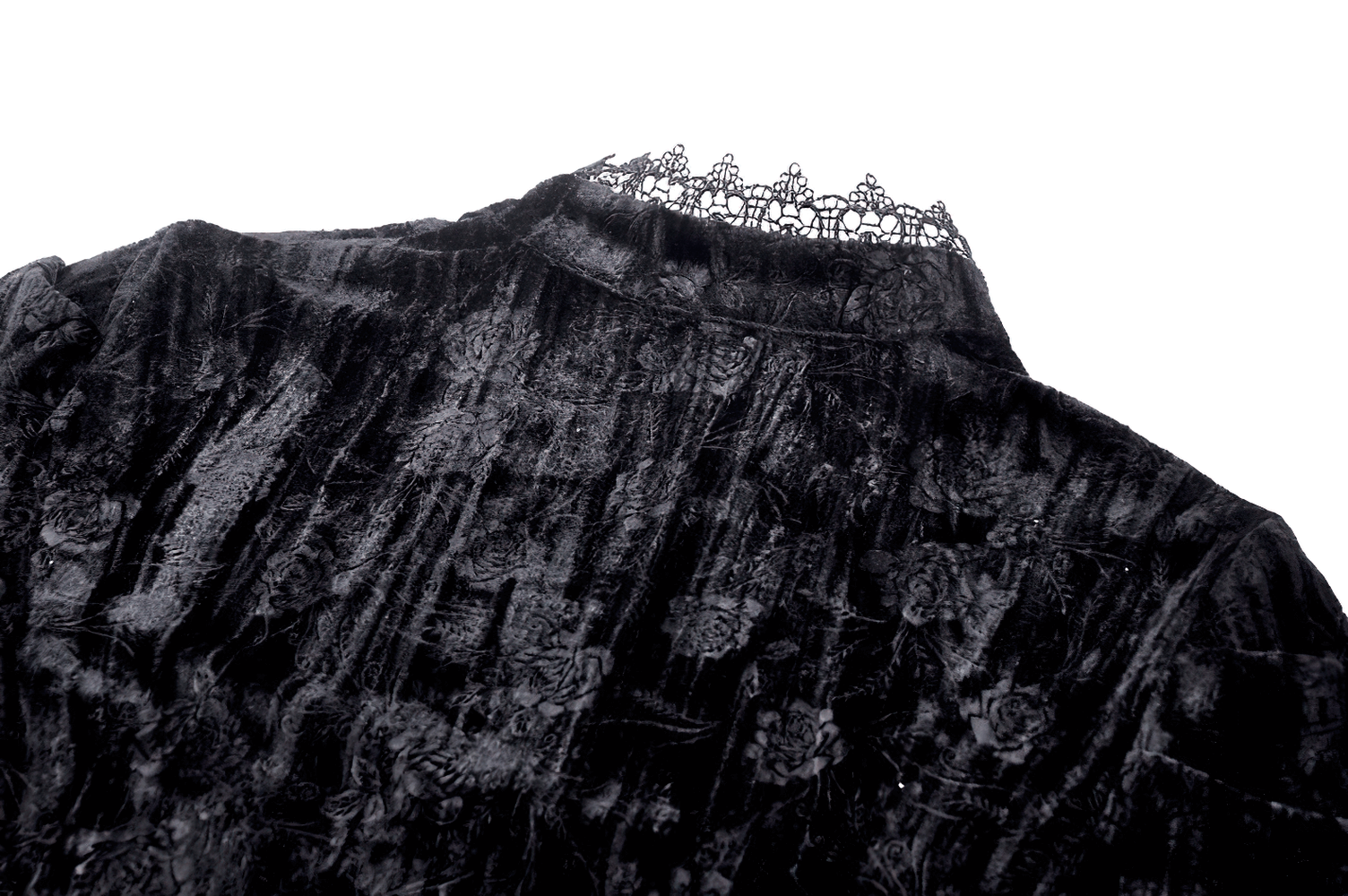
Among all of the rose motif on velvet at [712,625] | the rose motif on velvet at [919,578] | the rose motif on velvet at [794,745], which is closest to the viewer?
the rose motif on velvet at [794,745]

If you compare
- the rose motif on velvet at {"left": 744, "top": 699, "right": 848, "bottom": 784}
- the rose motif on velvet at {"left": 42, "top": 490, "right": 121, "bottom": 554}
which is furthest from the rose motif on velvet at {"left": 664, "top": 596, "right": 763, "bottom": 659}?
the rose motif on velvet at {"left": 42, "top": 490, "right": 121, "bottom": 554}

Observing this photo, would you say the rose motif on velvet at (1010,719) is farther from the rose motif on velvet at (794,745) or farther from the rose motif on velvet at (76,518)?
the rose motif on velvet at (76,518)

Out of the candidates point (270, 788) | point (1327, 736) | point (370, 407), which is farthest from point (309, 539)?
point (1327, 736)

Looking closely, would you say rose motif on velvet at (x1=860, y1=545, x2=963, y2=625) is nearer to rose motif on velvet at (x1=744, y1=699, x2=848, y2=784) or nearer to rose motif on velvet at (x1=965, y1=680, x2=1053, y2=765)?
rose motif on velvet at (x1=965, y1=680, x2=1053, y2=765)

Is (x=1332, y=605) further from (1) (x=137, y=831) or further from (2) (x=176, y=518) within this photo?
(2) (x=176, y=518)

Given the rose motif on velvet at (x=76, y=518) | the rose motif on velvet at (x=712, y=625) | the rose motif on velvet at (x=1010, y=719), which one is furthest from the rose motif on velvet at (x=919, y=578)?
the rose motif on velvet at (x=76, y=518)

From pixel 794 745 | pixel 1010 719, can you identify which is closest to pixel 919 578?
pixel 1010 719
